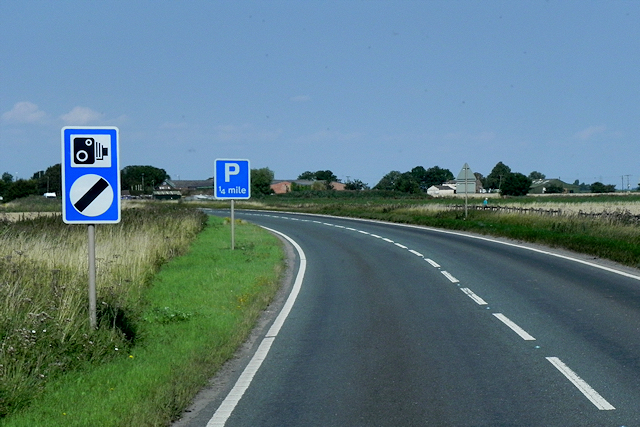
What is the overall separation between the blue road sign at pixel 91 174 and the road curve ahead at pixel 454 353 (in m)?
2.79

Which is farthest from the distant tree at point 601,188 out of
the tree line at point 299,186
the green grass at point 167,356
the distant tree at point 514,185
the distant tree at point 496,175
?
the green grass at point 167,356

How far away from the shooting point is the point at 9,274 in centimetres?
1009

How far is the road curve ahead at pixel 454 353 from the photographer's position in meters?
6.09

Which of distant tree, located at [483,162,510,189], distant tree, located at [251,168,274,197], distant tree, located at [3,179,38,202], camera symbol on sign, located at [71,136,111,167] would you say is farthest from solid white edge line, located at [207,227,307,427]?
distant tree, located at [483,162,510,189]

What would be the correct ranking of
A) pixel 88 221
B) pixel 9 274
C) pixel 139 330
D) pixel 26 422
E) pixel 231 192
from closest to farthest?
pixel 26 422 < pixel 88 221 < pixel 139 330 < pixel 9 274 < pixel 231 192

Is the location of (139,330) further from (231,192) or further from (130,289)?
(231,192)

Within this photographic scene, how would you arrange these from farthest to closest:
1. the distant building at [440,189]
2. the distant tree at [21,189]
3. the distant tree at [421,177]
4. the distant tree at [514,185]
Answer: the distant tree at [421,177], the distant building at [440,189], the distant tree at [514,185], the distant tree at [21,189]

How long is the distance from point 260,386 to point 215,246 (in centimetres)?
1645

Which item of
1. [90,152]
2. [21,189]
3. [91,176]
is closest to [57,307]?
[91,176]

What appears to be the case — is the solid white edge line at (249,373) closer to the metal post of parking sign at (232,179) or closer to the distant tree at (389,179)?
the metal post of parking sign at (232,179)

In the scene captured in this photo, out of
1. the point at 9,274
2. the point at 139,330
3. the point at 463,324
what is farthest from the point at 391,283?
the point at 9,274

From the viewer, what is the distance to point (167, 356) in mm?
7832

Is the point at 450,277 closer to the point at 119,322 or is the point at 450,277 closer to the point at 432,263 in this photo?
the point at 432,263

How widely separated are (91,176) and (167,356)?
2.46m
